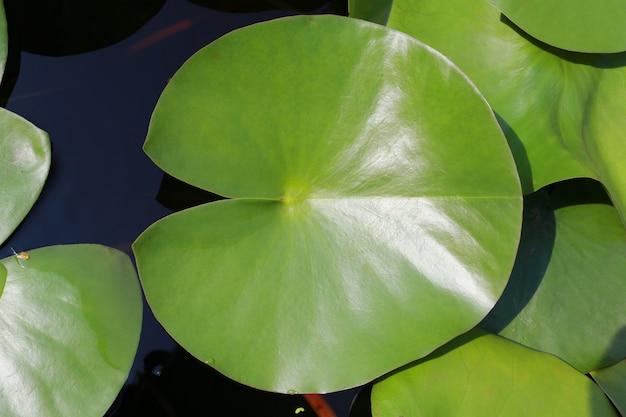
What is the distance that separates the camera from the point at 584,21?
1141 mm

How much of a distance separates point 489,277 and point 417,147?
27 centimetres

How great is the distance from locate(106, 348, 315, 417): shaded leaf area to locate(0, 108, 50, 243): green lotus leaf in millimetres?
426

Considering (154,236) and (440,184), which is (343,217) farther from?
(154,236)

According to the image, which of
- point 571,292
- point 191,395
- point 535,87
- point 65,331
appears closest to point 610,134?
point 535,87

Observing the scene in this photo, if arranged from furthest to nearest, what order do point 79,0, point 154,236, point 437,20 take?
point 79,0
point 437,20
point 154,236

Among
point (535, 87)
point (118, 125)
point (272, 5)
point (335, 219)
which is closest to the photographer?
point (335, 219)

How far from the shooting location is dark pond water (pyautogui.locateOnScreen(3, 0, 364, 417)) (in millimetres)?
1288

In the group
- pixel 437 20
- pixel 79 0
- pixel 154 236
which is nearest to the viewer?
pixel 154 236

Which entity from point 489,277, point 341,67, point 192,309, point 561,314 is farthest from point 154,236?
point 561,314

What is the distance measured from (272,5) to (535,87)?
70 cm

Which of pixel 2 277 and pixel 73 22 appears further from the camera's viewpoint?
pixel 73 22

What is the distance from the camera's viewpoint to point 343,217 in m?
1.09

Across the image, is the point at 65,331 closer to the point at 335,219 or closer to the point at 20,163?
the point at 20,163

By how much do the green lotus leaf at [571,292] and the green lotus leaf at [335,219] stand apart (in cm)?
26
